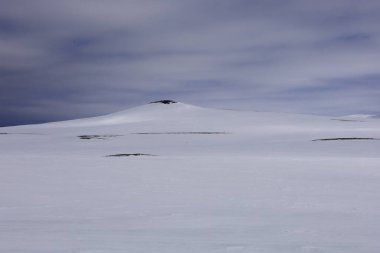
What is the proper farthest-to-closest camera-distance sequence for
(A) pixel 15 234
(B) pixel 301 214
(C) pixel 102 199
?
1. (C) pixel 102 199
2. (B) pixel 301 214
3. (A) pixel 15 234

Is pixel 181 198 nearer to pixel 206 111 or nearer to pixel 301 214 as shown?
pixel 301 214

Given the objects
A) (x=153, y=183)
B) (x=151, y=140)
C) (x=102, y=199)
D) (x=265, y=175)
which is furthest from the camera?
(x=151, y=140)

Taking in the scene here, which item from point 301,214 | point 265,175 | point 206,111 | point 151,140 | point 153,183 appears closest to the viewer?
point 301,214

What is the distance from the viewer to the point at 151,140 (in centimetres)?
3631

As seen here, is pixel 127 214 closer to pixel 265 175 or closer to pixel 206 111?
pixel 265 175

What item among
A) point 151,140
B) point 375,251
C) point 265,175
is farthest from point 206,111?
point 375,251

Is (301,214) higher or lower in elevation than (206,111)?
lower

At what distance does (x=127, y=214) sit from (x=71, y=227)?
56.3 inches

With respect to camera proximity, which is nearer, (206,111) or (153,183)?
(153,183)

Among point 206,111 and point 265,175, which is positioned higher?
point 206,111

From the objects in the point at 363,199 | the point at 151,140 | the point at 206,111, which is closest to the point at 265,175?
the point at 363,199

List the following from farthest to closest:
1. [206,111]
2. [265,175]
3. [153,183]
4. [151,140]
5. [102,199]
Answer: [206,111], [151,140], [265,175], [153,183], [102,199]

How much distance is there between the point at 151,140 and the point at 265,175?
2197cm

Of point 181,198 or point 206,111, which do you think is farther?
point 206,111
